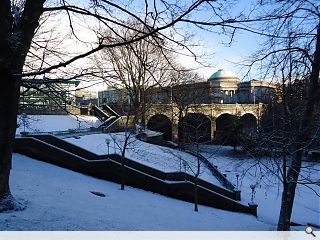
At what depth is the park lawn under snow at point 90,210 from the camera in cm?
696

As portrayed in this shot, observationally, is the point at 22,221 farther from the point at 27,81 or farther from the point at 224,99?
the point at 224,99

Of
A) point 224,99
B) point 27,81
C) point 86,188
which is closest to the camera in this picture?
point 27,81

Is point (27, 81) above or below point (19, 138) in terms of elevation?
above

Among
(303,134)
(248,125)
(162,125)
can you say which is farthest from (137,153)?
(162,125)

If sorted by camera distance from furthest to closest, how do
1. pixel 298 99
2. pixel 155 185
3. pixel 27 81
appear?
1. pixel 155 185
2. pixel 298 99
3. pixel 27 81

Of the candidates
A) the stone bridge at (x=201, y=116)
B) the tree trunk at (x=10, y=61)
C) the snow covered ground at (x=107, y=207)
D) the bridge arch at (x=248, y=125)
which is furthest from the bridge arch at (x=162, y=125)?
the tree trunk at (x=10, y=61)

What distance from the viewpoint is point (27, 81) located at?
6.26m

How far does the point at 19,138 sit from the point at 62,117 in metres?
12.5

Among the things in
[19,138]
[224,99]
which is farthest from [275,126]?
[224,99]

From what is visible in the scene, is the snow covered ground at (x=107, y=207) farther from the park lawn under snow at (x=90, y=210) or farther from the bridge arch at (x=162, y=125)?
the bridge arch at (x=162, y=125)

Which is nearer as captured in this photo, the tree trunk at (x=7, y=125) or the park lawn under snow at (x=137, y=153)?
the tree trunk at (x=7, y=125)

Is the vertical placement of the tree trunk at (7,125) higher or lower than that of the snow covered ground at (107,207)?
higher

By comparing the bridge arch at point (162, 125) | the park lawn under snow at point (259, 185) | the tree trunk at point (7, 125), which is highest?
the tree trunk at point (7, 125)
